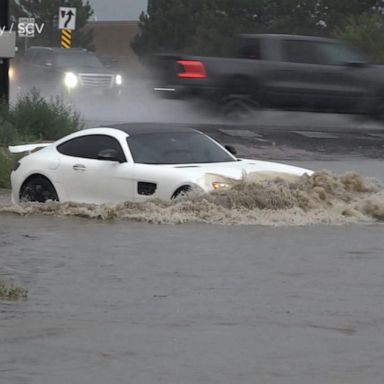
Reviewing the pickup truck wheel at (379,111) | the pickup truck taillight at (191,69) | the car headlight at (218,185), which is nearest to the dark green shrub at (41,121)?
the pickup truck taillight at (191,69)

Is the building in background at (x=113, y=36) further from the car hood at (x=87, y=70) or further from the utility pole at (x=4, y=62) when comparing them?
the utility pole at (x=4, y=62)

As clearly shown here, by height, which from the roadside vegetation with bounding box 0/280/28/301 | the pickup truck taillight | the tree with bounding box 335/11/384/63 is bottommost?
the roadside vegetation with bounding box 0/280/28/301

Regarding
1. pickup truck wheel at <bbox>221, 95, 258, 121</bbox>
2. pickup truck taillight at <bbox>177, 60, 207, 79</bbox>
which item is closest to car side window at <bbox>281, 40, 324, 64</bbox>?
pickup truck wheel at <bbox>221, 95, 258, 121</bbox>

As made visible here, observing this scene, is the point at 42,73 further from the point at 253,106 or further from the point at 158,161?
the point at 158,161

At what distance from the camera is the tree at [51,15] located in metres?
60.6

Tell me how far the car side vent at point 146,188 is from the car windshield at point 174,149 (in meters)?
0.34

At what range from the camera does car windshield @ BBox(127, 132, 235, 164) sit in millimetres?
15850

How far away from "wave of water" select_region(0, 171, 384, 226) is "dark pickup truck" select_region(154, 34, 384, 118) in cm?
1164

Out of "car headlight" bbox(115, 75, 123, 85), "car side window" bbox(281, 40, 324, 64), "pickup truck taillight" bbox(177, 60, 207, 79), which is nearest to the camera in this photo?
"pickup truck taillight" bbox(177, 60, 207, 79)

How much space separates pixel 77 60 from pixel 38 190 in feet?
72.6

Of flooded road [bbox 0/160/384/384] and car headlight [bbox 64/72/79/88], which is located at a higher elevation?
car headlight [bbox 64/72/79/88]

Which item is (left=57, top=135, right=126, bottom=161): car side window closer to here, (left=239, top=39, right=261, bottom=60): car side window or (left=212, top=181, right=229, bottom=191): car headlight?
(left=212, top=181, right=229, bottom=191): car headlight

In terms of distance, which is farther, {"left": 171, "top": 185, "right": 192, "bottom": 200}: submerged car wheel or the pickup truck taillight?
the pickup truck taillight

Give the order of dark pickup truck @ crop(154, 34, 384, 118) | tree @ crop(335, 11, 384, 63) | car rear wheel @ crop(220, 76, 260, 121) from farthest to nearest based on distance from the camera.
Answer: tree @ crop(335, 11, 384, 63)
car rear wheel @ crop(220, 76, 260, 121)
dark pickup truck @ crop(154, 34, 384, 118)
